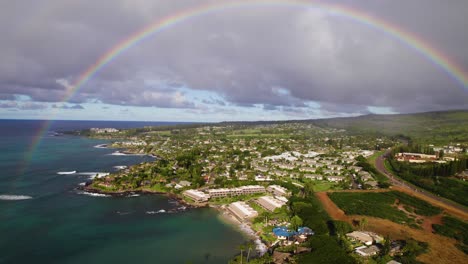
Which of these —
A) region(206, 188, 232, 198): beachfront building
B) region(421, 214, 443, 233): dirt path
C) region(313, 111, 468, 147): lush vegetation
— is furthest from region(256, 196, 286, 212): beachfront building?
region(313, 111, 468, 147): lush vegetation

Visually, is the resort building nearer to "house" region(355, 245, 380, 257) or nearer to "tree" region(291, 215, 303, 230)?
"tree" region(291, 215, 303, 230)

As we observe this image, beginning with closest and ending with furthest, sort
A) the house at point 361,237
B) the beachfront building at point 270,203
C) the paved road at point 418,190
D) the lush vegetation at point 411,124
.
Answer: the house at point 361,237
the beachfront building at point 270,203
the paved road at point 418,190
the lush vegetation at point 411,124

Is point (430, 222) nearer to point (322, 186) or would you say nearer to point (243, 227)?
point (322, 186)

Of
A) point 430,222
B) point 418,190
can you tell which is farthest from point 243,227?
point 418,190

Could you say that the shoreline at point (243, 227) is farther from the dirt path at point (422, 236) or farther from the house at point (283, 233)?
the dirt path at point (422, 236)

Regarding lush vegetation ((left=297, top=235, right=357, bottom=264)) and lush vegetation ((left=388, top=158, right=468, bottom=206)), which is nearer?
lush vegetation ((left=297, top=235, right=357, bottom=264))

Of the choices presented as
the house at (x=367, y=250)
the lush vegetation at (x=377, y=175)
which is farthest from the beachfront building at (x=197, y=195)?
the lush vegetation at (x=377, y=175)
